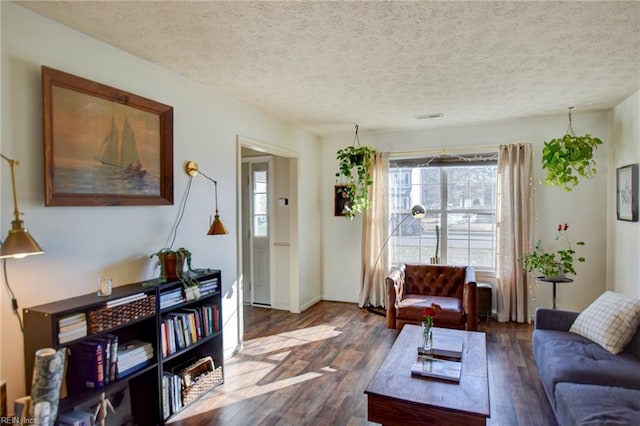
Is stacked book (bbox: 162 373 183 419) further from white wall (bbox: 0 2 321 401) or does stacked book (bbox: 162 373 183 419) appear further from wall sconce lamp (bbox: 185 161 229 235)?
wall sconce lamp (bbox: 185 161 229 235)

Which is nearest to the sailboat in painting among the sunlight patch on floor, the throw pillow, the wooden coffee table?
the sunlight patch on floor

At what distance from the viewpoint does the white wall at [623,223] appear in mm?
3432

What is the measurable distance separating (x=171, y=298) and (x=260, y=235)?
2.78 meters

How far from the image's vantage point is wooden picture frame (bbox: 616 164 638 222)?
3.40m

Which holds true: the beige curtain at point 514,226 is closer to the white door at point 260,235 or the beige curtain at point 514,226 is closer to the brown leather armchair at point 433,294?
the brown leather armchair at point 433,294

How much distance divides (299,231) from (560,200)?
3235mm

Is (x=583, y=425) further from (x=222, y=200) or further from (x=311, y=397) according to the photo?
(x=222, y=200)

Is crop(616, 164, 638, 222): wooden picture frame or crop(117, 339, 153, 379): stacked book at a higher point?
crop(616, 164, 638, 222): wooden picture frame

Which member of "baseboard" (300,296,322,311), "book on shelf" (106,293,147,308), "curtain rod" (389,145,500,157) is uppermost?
"curtain rod" (389,145,500,157)

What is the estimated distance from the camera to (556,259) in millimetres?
4359

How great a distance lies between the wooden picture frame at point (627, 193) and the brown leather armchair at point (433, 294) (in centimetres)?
156

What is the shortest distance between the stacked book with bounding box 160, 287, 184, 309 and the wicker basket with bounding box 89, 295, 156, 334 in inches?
4.8

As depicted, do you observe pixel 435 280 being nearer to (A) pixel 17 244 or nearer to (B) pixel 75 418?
(B) pixel 75 418

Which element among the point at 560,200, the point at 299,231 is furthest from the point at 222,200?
the point at 560,200
